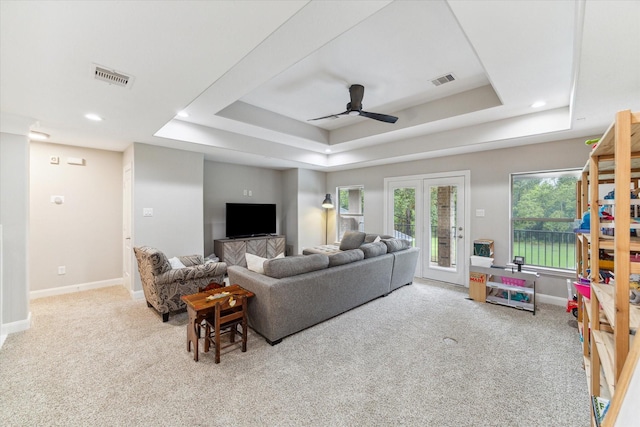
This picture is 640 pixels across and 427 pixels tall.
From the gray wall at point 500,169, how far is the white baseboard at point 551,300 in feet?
0.19

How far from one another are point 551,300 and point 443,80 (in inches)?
137

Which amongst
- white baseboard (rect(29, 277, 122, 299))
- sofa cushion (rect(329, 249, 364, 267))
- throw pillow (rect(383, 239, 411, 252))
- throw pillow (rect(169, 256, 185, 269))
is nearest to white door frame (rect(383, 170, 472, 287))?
throw pillow (rect(383, 239, 411, 252))

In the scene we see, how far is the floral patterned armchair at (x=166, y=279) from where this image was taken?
3094 millimetres

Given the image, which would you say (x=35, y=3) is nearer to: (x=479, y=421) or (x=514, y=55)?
(x=514, y=55)

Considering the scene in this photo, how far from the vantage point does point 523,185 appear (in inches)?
165

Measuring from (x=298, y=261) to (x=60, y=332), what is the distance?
2.72 m

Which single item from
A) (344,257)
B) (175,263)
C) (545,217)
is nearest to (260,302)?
(344,257)

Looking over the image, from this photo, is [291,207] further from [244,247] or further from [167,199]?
[167,199]

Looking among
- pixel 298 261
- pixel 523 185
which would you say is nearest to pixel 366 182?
pixel 523 185

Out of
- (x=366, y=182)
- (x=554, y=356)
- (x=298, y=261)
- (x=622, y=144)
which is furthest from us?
(x=366, y=182)

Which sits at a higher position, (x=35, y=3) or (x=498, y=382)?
(x=35, y=3)

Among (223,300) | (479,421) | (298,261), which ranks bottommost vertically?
(479,421)

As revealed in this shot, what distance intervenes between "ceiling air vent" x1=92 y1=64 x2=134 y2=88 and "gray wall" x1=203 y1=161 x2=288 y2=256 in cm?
335

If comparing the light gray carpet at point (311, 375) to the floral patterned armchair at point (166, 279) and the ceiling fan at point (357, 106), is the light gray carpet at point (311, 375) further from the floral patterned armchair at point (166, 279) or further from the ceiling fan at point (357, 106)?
the ceiling fan at point (357, 106)
